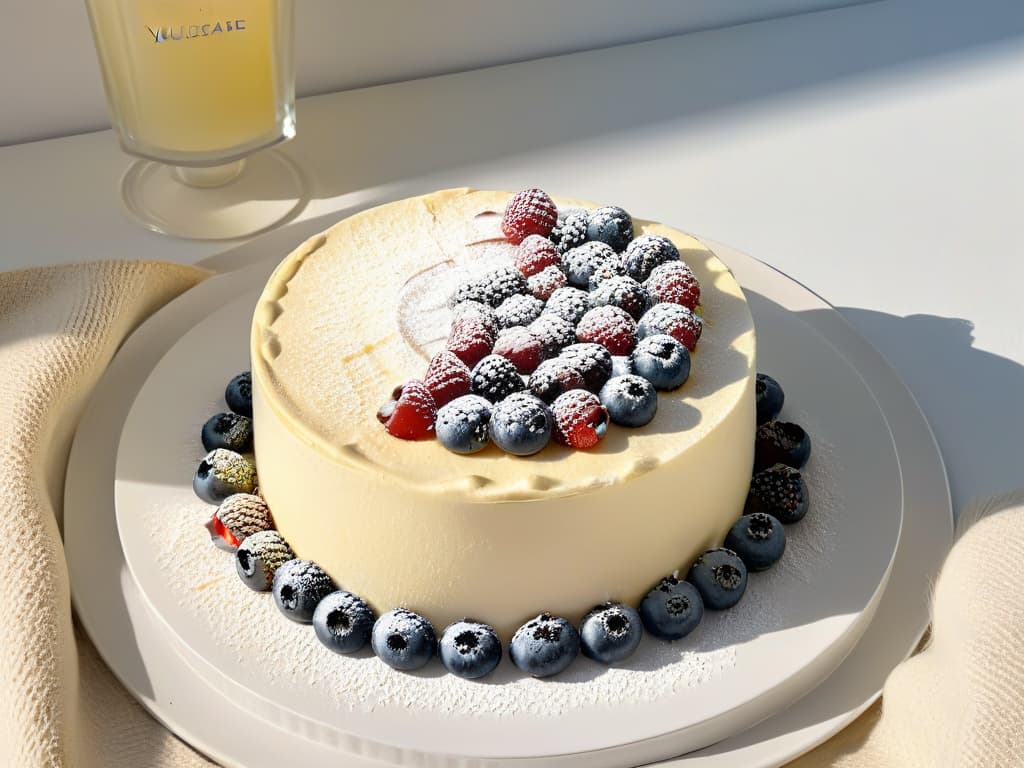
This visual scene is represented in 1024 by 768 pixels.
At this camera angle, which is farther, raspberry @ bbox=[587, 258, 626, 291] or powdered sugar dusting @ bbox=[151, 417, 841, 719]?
raspberry @ bbox=[587, 258, 626, 291]

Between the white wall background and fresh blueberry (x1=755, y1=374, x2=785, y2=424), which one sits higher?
the white wall background

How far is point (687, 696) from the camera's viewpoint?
4.11ft

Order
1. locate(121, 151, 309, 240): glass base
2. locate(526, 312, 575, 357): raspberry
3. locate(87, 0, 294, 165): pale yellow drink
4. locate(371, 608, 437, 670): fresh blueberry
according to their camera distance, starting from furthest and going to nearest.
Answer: locate(121, 151, 309, 240): glass base, locate(87, 0, 294, 165): pale yellow drink, locate(526, 312, 575, 357): raspberry, locate(371, 608, 437, 670): fresh blueberry

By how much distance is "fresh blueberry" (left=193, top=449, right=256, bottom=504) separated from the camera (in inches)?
57.6

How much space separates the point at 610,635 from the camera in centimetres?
129

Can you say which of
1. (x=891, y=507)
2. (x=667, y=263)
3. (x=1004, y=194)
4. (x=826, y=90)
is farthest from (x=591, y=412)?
(x=826, y=90)

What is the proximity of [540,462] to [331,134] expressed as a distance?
107 cm

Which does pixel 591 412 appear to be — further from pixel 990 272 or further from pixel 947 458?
pixel 990 272

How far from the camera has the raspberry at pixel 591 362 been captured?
1.34 m

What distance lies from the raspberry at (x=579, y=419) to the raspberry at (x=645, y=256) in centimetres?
23

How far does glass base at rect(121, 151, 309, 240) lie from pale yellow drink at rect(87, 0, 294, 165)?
0.10m

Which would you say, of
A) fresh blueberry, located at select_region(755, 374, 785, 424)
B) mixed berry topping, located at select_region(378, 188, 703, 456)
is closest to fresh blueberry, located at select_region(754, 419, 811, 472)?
fresh blueberry, located at select_region(755, 374, 785, 424)

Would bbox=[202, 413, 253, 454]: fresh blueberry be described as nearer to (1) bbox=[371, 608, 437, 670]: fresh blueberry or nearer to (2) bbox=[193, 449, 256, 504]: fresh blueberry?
(2) bbox=[193, 449, 256, 504]: fresh blueberry

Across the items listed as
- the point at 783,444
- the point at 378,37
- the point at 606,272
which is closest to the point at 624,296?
the point at 606,272
